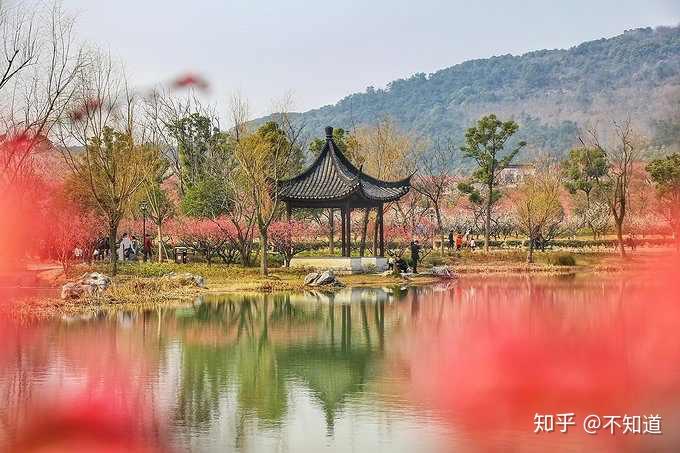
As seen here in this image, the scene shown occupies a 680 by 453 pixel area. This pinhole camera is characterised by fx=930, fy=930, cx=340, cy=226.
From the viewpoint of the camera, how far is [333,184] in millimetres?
41531

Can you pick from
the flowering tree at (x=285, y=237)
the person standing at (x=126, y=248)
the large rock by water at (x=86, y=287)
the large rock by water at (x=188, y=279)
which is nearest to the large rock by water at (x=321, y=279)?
the large rock by water at (x=188, y=279)

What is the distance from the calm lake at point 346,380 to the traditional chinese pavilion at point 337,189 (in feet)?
53.1

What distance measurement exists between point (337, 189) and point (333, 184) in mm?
640

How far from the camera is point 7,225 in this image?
1283 inches

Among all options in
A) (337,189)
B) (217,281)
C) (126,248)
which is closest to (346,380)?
(217,281)

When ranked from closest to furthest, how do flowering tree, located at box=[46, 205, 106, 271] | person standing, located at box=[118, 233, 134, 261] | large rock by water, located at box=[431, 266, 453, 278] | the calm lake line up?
the calm lake → flowering tree, located at box=[46, 205, 106, 271] → large rock by water, located at box=[431, 266, 453, 278] → person standing, located at box=[118, 233, 134, 261]

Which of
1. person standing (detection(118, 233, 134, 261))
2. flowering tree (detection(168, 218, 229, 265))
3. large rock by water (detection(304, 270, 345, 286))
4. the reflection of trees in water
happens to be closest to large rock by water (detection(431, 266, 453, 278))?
large rock by water (detection(304, 270, 345, 286))

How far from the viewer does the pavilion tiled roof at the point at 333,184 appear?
1601 inches

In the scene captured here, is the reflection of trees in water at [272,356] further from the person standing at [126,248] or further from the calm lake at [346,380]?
the person standing at [126,248]

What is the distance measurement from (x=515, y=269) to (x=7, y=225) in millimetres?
24789

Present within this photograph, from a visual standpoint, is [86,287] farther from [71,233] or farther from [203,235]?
[203,235]

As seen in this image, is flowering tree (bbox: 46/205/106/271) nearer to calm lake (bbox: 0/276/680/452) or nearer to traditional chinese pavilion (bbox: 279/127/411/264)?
traditional chinese pavilion (bbox: 279/127/411/264)

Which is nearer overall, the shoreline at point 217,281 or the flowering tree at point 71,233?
the shoreline at point 217,281

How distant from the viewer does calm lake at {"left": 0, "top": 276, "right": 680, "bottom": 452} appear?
1038 cm
